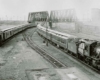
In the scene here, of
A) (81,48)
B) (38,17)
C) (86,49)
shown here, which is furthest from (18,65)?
(38,17)

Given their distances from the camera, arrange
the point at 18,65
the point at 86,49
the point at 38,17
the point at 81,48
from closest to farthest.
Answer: the point at 86,49 < the point at 18,65 < the point at 81,48 < the point at 38,17

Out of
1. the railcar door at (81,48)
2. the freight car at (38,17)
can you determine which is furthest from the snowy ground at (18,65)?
the freight car at (38,17)

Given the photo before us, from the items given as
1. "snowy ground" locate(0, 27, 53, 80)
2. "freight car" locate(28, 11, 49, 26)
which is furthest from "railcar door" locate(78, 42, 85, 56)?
"freight car" locate(28, 11, 49, 26)

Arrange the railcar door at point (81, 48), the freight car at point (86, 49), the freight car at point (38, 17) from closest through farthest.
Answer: the freight car at point (86, 49) < the railcar door at point (81, 48) < the freight car at point (38, 17)

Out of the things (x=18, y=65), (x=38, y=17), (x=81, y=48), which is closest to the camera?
(x=18, y=65)

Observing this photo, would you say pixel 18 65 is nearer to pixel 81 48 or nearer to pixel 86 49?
pixel 81 48

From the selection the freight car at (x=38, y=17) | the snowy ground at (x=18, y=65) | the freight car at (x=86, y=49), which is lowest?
the snowy ground at (x=18, y=65)

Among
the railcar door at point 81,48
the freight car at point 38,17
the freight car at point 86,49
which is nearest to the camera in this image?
the freight car at point 86,49

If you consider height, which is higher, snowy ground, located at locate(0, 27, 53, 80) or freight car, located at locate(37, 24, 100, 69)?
freight car, located at locate(37, 24, 100, 69)

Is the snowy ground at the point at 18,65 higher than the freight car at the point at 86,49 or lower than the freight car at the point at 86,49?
lower

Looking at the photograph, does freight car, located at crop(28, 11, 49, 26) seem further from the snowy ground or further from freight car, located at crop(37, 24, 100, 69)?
the snowy ground

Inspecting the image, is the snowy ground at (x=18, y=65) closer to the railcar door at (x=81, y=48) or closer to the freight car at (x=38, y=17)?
the railcar door at (x=81, y=48)

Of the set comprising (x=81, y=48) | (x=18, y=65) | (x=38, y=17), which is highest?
(x=38, y=17)

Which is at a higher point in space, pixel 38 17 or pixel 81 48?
pixel 38 17
